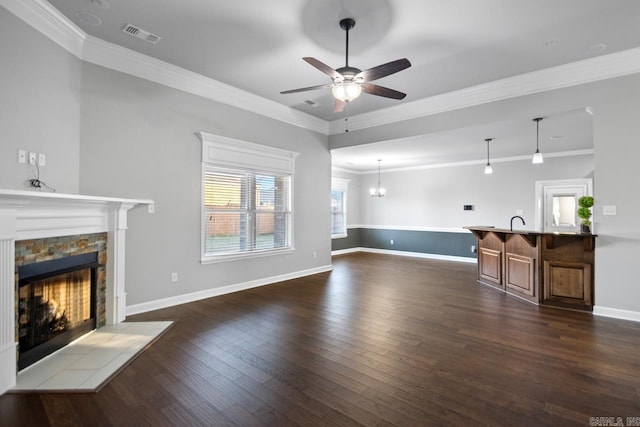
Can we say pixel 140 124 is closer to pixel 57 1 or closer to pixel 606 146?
pixel 57 1

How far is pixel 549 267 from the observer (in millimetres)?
4223

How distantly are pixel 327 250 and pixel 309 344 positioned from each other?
3679 mm

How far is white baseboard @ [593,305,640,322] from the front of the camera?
356 centimetres

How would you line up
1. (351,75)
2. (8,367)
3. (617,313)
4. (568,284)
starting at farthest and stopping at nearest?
(568,284)
(617,313)
(351,75)
(8,367)

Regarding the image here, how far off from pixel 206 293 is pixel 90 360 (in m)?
1.92

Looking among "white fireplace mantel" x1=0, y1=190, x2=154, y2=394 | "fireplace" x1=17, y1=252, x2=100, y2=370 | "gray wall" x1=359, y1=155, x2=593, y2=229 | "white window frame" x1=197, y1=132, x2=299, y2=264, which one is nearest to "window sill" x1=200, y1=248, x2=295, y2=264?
"white window frame" x1=197, y1=132, x2=299, y2=264

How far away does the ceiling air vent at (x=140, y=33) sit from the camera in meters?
3.18

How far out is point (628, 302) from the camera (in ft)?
11.8

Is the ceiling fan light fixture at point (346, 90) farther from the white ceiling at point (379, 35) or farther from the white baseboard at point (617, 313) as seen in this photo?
the white baseboard at point (617, 313)

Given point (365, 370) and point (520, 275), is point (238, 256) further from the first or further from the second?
point (520, 275)

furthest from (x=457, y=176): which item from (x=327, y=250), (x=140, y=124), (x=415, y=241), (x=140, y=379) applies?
(x=140, y=379)

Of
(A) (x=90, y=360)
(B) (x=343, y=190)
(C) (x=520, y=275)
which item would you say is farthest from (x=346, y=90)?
(B) (x=343, y=190)

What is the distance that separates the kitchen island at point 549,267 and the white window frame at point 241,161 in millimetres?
3736

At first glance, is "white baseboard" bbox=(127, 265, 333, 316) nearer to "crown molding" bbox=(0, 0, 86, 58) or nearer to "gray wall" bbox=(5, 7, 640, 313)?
"gray wall" bbox=(5, 7, 640, 313)
